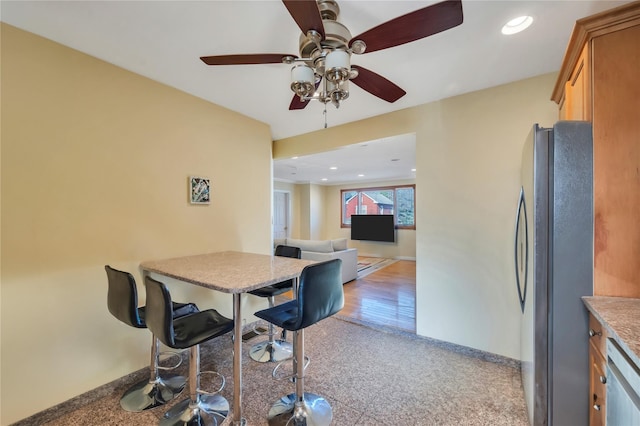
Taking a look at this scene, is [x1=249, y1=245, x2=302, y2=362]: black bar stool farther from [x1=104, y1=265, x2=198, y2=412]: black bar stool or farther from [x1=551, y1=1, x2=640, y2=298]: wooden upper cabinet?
[x1=551, y1=1, x2=640, y2=298]: wooden upper cabinet

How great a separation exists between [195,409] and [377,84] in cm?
232

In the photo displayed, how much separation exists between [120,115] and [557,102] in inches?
133

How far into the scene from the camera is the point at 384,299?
4.01m

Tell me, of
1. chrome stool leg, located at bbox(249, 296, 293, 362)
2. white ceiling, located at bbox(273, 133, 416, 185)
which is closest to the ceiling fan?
white ceiling, located at bbox(273, 133, 416, 185)

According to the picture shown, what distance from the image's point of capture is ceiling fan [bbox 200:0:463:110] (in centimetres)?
103

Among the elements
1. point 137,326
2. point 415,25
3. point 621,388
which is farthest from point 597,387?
point 137,326

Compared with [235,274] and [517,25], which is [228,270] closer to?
[235,274]

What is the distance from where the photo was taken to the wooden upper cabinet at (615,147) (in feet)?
4.06

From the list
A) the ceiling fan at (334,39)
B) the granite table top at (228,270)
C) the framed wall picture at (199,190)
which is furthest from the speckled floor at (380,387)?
the ceiling fan at (334,39)

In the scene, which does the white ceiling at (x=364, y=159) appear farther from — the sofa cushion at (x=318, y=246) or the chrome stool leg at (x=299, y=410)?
the chrome stool leg at (x=299, y=410)

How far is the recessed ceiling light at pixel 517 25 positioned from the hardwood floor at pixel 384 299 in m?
2.66

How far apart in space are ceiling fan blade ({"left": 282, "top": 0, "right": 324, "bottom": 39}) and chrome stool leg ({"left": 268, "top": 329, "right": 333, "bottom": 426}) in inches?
62.4

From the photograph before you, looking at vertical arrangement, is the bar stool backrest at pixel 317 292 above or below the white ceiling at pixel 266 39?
below

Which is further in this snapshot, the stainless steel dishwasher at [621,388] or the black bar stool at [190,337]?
the black bar stool at [190,337]
